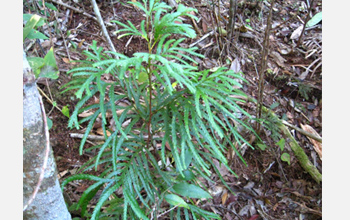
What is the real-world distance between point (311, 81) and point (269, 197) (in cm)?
128

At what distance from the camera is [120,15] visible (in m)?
2.88

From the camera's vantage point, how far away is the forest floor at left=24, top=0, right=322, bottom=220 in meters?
2.09

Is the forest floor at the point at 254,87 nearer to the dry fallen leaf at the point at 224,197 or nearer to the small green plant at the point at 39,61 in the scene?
the dry fallen leaf at the point at 224,197

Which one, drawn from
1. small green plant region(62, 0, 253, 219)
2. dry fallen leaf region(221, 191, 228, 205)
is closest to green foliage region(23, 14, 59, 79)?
small green plant region(62, 0, 253, 219)

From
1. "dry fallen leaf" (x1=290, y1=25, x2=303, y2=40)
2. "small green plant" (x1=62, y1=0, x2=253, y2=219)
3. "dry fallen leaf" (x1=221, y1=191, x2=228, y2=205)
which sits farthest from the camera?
"dry fallen leaf" (x1=290, y1=25, x2=303, y2=40)

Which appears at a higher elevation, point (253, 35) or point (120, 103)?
point (253, 35)

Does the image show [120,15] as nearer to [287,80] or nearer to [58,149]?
[58,149]

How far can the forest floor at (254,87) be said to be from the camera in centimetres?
209

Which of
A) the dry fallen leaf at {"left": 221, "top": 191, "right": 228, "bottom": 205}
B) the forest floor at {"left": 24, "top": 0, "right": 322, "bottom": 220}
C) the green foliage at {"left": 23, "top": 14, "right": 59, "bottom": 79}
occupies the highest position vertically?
the green foliage at {"left": 23, "top": 14, "right": 59, "bottom": 79}

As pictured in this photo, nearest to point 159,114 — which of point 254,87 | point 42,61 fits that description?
point 42,61

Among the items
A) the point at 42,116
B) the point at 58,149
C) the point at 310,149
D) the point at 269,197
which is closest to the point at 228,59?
the point at 310,149

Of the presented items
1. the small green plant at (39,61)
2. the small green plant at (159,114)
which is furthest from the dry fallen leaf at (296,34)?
the small green plant at (39,61)

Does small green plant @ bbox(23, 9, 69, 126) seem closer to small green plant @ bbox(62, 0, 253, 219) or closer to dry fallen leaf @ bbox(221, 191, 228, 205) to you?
Result: small green plant @ bbox(62, 0, 253, 219)

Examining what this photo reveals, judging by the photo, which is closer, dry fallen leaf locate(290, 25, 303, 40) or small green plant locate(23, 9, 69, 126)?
small green plant locate(23, 9, 69, 126)
